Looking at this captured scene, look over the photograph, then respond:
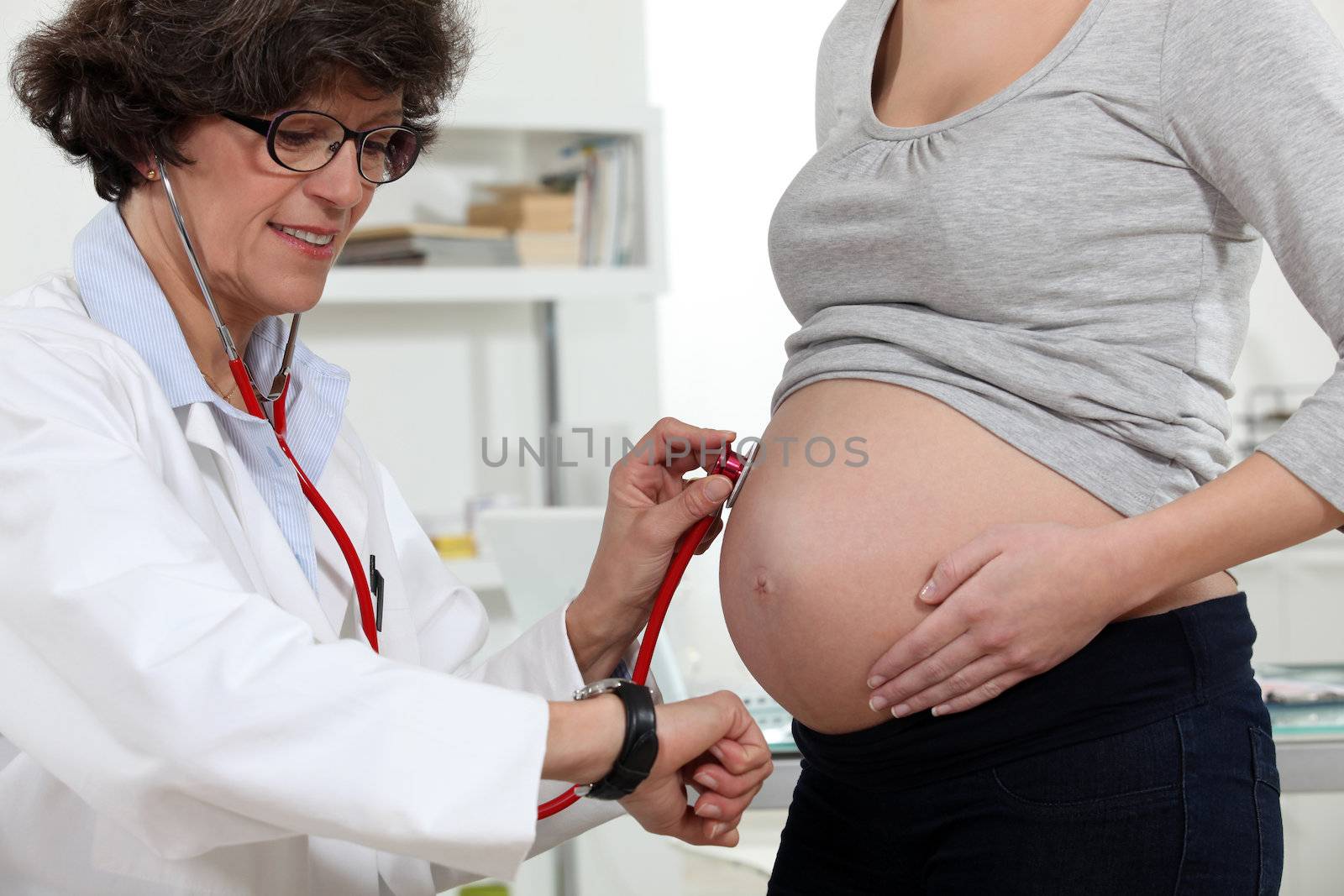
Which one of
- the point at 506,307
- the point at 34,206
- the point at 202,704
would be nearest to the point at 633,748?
the point at 202,704

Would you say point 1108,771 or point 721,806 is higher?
point 1108,771

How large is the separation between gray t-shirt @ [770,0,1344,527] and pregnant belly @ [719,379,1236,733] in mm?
24

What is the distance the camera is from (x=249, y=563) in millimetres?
1031

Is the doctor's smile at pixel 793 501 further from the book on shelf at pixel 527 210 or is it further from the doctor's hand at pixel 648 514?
the book on shelf at pixel 527 210

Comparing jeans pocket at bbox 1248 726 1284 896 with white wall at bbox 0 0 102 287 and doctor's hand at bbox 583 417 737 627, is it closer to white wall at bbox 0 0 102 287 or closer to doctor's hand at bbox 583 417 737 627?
doctor's hand at bbox 583 417 737 627

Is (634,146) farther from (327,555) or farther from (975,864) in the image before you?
(975,864)

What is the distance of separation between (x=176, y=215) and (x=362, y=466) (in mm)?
375

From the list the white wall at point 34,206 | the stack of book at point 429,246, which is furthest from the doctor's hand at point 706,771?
the white wall at point 34,206

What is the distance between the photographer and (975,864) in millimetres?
878

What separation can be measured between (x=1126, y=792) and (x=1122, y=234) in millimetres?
412

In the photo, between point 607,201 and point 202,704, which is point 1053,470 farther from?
point 607,201

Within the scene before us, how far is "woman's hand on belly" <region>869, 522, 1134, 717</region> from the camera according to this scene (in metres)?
0.82

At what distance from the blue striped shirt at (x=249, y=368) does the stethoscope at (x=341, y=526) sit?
24mm

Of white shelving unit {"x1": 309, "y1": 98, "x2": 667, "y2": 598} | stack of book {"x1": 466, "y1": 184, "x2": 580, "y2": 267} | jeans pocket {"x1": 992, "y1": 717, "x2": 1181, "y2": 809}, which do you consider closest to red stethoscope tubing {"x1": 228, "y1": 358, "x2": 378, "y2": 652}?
jeans pocket {"x1": 992, "y1": 717, "x2": 1181, "y2": 809}
